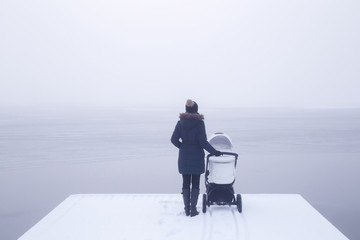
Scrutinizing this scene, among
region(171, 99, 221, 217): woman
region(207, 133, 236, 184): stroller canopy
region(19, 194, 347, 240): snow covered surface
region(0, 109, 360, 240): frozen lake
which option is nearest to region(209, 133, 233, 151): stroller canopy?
region(207, 133, 236, 184): stroller canopy

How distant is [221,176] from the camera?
205 inches

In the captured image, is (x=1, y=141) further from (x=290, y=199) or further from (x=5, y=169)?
(x=290, y=199)

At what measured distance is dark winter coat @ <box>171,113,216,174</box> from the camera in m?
4.99

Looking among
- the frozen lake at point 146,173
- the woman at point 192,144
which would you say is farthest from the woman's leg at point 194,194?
the frozen lake at point 146,173

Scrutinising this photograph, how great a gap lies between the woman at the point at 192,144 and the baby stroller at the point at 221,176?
18cm

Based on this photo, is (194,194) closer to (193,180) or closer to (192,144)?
(193,180)

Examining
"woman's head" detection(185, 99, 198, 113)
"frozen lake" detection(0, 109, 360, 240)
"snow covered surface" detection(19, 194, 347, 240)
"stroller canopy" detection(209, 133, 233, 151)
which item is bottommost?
"frozen lake" detection(0, 109, 360, 240)

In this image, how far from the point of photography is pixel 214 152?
5027 mm

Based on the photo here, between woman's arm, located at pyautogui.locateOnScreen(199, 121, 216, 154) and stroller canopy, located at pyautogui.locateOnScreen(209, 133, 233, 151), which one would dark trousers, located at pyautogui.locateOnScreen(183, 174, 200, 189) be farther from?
stroller canopy, located at pyautogui.locateOnScreen(209, 133, 233, 151)

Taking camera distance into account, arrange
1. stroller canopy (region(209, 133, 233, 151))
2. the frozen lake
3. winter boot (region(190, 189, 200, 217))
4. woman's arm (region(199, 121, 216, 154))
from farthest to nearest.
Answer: the frozen lake < stroller canopy (region(209, 133, 233, 151)) < winter boot (region(190, 189, 200, 217)) < woman's arm (region(199, 121, 216, 154))

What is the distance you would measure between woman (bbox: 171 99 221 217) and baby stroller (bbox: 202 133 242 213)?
183 millimetres

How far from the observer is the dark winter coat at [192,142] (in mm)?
4988

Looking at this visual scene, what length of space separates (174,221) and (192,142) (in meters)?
1.06

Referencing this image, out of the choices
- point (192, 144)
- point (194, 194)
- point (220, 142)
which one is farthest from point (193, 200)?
point (220, 142)
